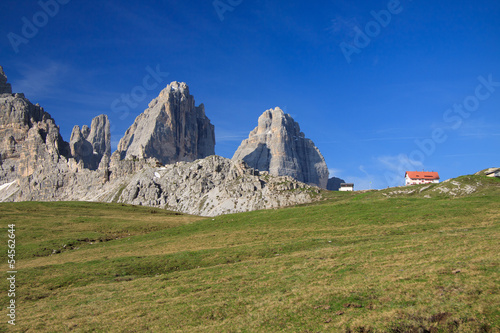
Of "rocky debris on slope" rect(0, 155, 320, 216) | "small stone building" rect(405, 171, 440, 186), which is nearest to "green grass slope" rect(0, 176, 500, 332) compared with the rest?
"rocky debris on slope" rect(0, 155, 320, 216)

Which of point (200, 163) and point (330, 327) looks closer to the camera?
point (330, 327)

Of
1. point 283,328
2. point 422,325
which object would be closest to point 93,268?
point 283,328

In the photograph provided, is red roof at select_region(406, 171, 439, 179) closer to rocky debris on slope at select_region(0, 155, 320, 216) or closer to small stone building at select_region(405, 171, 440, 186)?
small stone building at select_region(405, 171, 440, 186)

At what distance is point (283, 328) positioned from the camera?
16609mm

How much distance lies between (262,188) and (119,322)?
14955cm

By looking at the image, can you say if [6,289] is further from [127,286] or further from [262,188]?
[262,188]

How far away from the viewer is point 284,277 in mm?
24266

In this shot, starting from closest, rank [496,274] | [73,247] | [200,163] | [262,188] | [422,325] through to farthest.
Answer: [422,325] < [496,274] < [73,247] < [262,188] < [200,163]

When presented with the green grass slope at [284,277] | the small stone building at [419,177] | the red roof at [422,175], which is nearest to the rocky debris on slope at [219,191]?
the small stone building at [419,177]

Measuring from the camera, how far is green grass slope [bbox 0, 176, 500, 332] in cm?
1675

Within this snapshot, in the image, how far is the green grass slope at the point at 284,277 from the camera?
16.8 m

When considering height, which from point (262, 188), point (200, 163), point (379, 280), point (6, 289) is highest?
point (200, 163)

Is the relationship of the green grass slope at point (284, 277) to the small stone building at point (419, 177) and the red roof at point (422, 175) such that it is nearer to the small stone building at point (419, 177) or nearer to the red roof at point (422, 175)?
the small stone building at point (419, 177)

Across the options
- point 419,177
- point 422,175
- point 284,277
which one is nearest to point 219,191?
point 419,177
